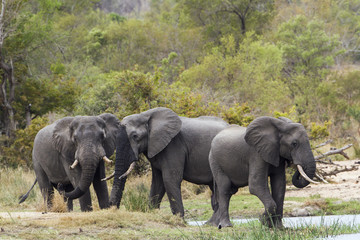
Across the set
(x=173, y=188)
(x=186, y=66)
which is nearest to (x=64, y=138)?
(x=173, y=188)

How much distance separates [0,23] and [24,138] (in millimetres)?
4295

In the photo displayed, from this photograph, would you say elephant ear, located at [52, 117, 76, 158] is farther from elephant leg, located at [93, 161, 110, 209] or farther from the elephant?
elephant leg, located at [93, 161, 110, 209]

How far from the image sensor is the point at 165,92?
19.2 meters

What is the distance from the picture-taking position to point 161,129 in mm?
11734

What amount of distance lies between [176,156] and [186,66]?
32.8 metres

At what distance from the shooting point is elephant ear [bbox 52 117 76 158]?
1164 centimetres

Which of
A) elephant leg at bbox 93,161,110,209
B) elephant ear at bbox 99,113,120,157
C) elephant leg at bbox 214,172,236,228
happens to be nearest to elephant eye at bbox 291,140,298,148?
elephant leg at bbox 214,172,236,228

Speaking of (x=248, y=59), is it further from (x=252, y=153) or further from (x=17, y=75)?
(x=252, y=153)

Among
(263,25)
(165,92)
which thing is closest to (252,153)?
(165,92)

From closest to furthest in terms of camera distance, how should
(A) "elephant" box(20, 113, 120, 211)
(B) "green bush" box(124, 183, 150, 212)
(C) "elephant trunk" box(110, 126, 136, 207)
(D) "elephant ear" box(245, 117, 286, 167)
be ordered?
(D) "elephant ear" box(245, 117, 286, 167), (A) "elephant" box(20, 113, 120, 211), (B) "green bush" box(124, 183, 150, 212), (C) "elephant trunk" box(110, 126, 136, 207)

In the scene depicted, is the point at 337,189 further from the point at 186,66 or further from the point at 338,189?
the point at 186,66

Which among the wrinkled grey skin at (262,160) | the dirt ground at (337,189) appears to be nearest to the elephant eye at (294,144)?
the wrinkled grey skin at (262,160)

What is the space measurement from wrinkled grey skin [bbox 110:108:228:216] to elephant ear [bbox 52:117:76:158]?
0.85m

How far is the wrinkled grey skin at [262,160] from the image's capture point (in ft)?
32.1
